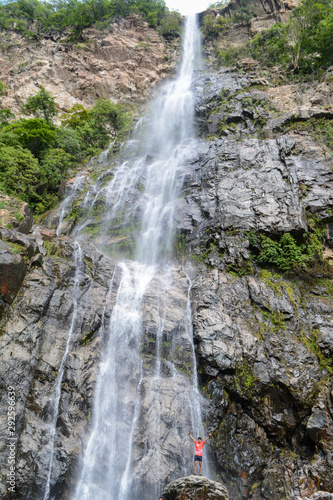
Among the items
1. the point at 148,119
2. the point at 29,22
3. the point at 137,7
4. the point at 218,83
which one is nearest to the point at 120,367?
the point at 148,119

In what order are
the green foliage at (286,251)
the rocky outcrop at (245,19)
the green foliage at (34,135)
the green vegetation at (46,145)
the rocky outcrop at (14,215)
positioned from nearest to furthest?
1. the green foliage at (286,251)
2. the rocky outcrop at (14,215)
3. the green vegetation at (46,145)
4. the green foliage at (34,135)
5. the rocky outcrop at (245,19)

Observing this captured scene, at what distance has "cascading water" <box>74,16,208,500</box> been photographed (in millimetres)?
7180

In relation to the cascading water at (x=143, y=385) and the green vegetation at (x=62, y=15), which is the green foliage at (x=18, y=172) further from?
the green vegetation at (x=62, y=15)

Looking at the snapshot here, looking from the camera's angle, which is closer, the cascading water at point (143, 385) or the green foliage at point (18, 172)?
the cascading water at point (143, 385)

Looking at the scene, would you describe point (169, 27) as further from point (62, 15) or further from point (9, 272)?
point (9, 272)

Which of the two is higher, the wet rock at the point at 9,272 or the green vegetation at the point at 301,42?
the green vegetation at the point at 301,42

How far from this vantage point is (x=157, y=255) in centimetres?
1326

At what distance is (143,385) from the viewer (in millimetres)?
8531

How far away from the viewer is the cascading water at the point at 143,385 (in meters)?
7.18

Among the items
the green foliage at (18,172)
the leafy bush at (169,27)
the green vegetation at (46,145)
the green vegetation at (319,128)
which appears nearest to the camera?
the green vegetation at (319,128)

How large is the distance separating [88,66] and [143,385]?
104 feet

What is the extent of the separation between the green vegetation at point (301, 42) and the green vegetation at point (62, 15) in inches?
659

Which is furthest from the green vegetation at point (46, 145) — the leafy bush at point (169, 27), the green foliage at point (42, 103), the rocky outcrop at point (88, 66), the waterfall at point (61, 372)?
the leafy bush at point (169, 27)

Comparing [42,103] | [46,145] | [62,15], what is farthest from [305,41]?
[62,15]
